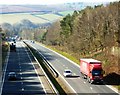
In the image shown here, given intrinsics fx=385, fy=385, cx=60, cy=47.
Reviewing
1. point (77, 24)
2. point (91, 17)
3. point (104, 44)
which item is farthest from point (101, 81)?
point (77, 24)

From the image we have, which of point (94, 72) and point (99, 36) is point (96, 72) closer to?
point (94, 72)

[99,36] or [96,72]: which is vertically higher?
[96,72]

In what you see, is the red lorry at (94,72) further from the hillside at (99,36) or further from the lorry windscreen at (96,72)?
the hillside at (99,36)

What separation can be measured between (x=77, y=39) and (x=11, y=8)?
59731mm

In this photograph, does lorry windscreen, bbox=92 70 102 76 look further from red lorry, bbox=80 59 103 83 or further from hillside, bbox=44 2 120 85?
hillside, bbox=44 2 120 85

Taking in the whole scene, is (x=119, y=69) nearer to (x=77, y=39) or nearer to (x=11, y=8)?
(x=77, y=39)

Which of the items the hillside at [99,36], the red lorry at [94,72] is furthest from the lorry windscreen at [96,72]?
the hillside at [99,36]

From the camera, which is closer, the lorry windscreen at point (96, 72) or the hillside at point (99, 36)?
the lorry windscreen at point (96, 72)

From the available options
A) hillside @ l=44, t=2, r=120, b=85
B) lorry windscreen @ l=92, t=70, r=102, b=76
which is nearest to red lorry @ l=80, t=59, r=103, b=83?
lorry windscreen @ l=92, t=70, r=102, b=76

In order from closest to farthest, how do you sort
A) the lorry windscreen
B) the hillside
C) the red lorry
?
the red lorry → the lorry windscreen → the hillside

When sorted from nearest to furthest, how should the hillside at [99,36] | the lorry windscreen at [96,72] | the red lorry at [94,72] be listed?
the red lorry at [94,72] → the lorry windscreen at [96,72] → the hillside at [99,36]

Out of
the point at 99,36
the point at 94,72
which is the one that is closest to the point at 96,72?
the point at 94,72

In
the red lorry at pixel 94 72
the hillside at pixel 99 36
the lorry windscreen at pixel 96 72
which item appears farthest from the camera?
the hillside at pixel 99 36

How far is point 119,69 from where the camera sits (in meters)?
58.7
